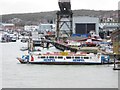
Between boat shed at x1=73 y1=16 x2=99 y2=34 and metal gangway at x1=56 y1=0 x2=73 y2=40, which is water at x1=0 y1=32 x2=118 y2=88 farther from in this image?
boat shed at x1=73 y1=16 x2=99 y2=34

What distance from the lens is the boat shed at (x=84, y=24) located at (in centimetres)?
3681

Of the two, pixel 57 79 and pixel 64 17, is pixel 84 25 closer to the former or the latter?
pixel 64 17

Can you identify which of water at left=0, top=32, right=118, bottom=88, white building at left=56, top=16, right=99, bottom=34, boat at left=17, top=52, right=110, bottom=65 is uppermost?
white building at left=56, top=16, right=99, bottom=34

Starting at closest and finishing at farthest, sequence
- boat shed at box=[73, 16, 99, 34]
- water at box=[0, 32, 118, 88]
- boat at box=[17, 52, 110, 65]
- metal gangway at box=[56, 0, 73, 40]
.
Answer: water at box=[0, 32, 118, 88]
boat at box=[17, 52, 110, 65]
metal gangway at box=[56, 0, 73, 40]
boat shed at box=[73, 16, 99, 34]

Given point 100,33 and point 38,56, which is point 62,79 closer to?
point 38,56

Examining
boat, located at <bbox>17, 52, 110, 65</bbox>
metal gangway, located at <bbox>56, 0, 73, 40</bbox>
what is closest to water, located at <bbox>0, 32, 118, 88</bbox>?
boat, located at <bbox>17, 52, 110, 65</bbox>

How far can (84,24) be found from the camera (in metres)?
37.0

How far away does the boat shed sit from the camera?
121ft

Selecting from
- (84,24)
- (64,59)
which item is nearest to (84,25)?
(84,24)

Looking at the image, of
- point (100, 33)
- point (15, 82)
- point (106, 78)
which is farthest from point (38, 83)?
point (100, 33)

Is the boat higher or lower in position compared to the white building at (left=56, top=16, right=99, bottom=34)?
lower

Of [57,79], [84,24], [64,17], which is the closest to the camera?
[57,79]

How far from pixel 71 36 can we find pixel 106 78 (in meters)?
22.9

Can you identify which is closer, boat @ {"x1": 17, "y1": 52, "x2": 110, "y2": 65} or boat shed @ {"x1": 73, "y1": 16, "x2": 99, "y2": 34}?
boat @ {"x1": 17, "y1": 52, "x2": 110, "y2": 65}
